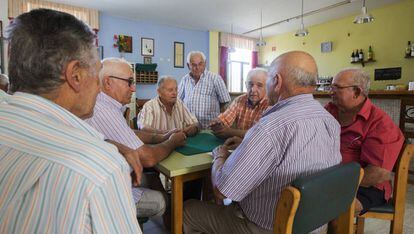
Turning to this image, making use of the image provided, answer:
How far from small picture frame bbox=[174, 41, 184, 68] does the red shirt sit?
230 inches

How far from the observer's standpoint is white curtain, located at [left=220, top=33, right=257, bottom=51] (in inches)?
301

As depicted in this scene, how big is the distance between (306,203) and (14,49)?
2.75 feet

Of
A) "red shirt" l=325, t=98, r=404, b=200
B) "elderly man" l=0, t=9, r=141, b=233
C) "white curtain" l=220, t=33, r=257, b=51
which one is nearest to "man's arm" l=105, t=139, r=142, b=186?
"elderly man" l=0, t=9, r=141, b=233

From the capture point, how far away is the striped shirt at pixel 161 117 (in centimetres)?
229

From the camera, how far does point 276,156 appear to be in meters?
0.98

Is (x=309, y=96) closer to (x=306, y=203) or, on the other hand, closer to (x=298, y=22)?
(x=306, y=203)

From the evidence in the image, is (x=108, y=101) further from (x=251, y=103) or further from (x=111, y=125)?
(x=251, y=103)

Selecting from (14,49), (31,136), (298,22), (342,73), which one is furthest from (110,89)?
(298,22)

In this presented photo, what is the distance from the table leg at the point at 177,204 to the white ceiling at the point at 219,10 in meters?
4.63

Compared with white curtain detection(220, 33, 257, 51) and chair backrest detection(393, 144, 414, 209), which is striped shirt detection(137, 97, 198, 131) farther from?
white curtain detection(220, 33, 257, 51)

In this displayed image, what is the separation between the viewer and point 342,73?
1.60 m

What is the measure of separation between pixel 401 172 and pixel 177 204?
115 centimetres

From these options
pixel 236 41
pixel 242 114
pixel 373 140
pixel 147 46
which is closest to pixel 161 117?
pixel 242 114

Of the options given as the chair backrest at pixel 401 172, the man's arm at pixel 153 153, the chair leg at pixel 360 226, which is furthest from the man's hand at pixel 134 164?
the chair leg at pixel 360 226
